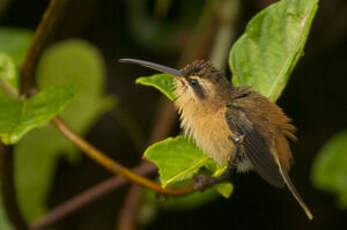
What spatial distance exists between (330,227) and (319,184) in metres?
0.71

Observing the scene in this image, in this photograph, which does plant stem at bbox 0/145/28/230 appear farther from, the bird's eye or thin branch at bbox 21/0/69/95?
the bird's eye

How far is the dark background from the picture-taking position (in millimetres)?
3602

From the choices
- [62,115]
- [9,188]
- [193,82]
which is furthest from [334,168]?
[9,188]

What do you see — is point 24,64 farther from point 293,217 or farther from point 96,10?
point 293,217

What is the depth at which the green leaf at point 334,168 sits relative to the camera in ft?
9.63

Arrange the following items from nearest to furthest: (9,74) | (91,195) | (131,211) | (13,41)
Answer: (9,74) < (91,195) < (131,211) < (13,41)

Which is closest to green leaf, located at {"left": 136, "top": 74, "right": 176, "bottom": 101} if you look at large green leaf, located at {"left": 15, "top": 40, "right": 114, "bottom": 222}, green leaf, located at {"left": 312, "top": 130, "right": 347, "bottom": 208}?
large green leaf, located at {"left": 15, "top": 40, "right": 114, "bottom": 222}

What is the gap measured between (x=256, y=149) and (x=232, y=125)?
0.37 ft

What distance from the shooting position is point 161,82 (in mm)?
1765

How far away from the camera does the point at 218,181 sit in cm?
167

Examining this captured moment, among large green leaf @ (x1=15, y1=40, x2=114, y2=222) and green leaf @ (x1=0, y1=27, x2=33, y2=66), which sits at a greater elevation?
green leaf @ (x1=0, y1=27, x2=33, y2=66)

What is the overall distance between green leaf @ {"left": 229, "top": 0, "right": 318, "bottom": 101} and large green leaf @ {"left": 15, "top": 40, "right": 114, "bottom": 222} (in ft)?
4.00

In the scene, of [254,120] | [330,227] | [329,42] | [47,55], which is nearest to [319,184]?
[330,227]

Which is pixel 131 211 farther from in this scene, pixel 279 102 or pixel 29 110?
pixel 279 102
